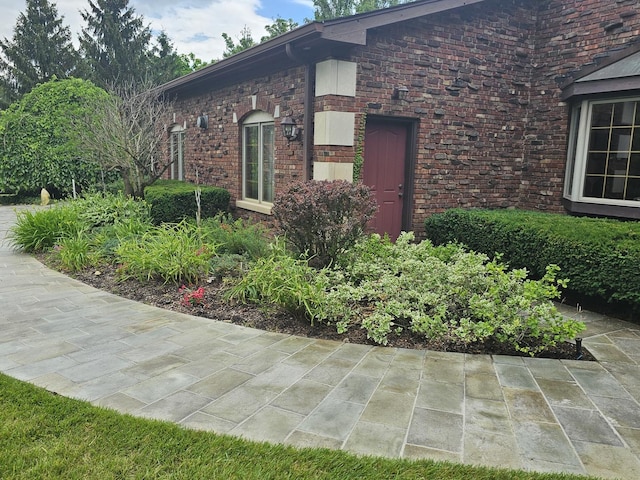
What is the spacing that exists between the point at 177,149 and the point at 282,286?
9393 mm

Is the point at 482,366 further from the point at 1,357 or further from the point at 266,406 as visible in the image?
the point at 1,357

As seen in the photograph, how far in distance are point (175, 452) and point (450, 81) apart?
6.91 metres

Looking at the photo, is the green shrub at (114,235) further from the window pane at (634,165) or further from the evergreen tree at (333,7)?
the evergreen tree at (333,7)

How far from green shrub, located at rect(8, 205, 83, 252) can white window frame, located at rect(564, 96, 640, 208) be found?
803 cm

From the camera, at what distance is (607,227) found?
17.3 feet

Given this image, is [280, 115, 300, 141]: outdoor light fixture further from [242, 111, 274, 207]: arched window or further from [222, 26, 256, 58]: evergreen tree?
[222, 26, 256, 58]: evergreen tree

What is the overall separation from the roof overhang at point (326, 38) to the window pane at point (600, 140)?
8.87 feet

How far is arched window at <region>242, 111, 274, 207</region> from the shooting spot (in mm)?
8500

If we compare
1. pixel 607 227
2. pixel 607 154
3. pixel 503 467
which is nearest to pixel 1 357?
pixel 503 467

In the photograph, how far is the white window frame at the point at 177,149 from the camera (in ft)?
40.9

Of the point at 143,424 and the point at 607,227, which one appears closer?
the point at 143,424

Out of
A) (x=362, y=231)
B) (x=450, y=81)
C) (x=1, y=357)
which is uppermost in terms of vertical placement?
(x=450, y=81)

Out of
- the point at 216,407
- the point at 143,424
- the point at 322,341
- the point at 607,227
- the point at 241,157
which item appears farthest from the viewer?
the point at 241,157

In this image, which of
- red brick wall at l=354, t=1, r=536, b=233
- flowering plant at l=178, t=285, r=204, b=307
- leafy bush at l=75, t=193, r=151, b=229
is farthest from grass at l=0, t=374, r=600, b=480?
leafy bush at l=75, t=193, r=151, b=229
